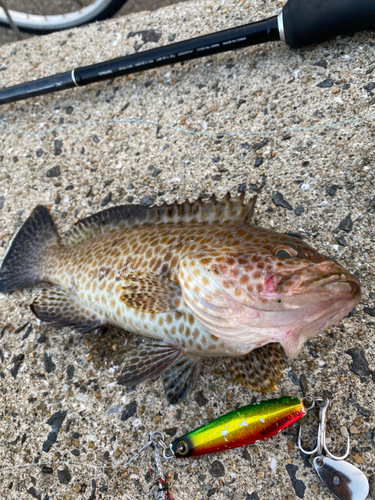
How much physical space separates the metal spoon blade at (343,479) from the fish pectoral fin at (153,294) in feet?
3.14

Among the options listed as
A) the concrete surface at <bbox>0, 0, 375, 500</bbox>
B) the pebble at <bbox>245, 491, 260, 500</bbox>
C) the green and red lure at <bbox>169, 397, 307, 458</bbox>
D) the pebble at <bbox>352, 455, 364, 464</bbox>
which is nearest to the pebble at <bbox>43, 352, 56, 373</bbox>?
the concrete surface at <bbox>0, 0, 375, 500</bbox>

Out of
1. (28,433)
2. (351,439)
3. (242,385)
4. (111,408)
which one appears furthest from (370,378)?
(28,433)

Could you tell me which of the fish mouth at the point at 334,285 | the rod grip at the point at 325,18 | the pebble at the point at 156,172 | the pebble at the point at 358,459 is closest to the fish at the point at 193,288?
the fish mouth at the point at 334,285

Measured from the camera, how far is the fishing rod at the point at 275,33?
2.31 m

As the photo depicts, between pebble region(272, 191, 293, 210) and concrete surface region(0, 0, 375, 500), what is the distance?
30mm

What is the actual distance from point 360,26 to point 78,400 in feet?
9.41

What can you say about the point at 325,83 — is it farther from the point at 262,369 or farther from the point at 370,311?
the point at 262,369

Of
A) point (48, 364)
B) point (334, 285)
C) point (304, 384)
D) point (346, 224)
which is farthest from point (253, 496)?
point (346, 224)

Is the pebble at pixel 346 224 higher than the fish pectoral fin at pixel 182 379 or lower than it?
higher

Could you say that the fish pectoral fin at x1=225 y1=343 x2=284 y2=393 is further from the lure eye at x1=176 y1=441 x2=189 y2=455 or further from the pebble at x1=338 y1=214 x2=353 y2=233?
the pebble at x1=338 y1=214 x2=353 y2=233

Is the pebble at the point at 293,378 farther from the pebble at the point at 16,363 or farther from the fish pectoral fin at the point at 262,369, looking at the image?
the pebble at the point at 16,363

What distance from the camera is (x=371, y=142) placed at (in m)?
2.22

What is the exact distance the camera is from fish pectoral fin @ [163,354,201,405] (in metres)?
1.73

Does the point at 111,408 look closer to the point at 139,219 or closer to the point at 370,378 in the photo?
the point at 139,219
